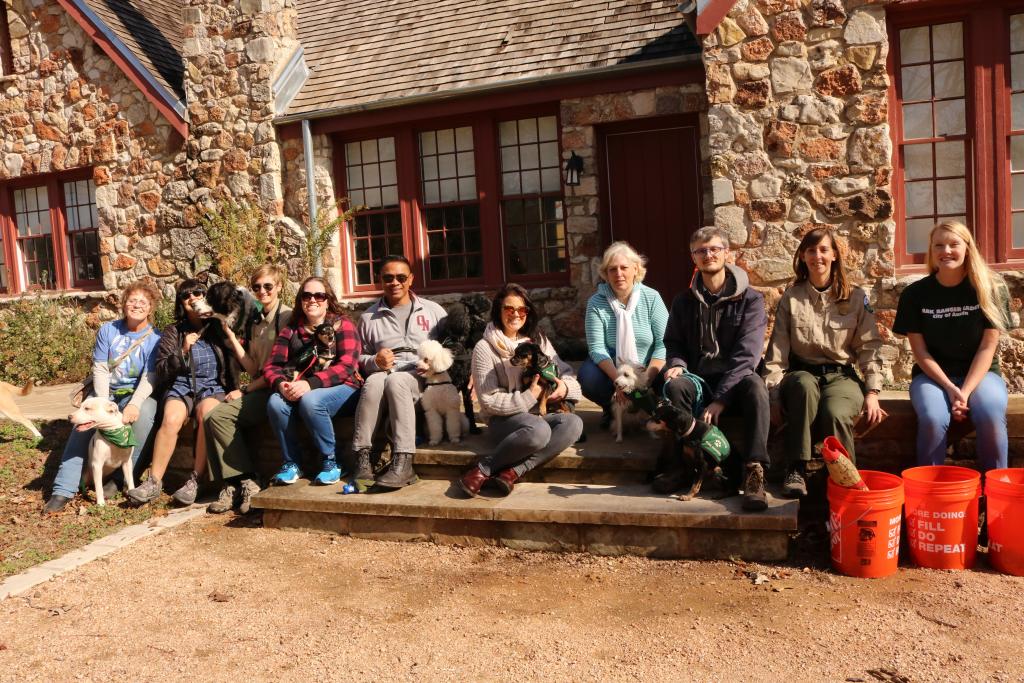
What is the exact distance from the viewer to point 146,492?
5.63 meters

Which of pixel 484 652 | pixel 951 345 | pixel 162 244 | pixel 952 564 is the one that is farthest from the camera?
pixel 162 244

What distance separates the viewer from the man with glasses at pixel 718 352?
4.40 meters

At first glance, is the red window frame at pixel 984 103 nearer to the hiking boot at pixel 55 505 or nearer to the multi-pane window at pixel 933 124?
the multi-pane window at pixel 933 124

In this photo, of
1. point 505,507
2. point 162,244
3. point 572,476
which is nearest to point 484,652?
point 505,507

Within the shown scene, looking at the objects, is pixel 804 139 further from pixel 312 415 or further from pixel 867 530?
pixel 312 415

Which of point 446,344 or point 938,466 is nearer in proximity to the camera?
point 938,466

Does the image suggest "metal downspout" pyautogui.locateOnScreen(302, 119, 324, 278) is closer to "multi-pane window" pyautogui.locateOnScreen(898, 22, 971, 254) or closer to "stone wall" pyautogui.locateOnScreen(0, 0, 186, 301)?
"stone wall" pyautogui.locateOnScreen(0, 0, 186, 301)

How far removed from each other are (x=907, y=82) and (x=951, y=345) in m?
3.41

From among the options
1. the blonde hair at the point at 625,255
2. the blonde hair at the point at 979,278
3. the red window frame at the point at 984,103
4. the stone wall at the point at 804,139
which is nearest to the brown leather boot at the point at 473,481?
the blonde hair at the point at 625,255

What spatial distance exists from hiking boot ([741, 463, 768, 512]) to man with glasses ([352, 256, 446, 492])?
6.49ft

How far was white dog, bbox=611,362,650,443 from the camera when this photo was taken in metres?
4.87

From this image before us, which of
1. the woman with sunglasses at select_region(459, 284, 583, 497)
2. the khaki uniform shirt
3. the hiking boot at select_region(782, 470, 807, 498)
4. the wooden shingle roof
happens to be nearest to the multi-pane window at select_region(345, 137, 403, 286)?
the wooden shingle roof

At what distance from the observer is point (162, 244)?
35.8 feet

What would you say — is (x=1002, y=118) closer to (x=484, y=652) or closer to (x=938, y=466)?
(x=938, y=466)
